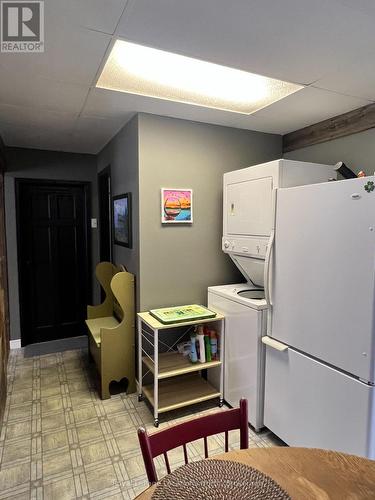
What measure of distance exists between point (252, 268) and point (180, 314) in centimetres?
73

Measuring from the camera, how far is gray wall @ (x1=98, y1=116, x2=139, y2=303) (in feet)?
9.00

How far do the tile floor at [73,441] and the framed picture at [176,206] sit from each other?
5.34 ft

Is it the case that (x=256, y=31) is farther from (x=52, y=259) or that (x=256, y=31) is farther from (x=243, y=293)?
(x=52, y=259)

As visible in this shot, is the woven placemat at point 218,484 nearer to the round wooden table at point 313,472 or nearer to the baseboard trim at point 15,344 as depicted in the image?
the round wooden table at point 313,472

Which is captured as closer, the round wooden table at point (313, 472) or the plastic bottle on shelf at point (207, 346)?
the round wooden table at point (313, 472)

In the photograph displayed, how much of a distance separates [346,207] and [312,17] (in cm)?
90

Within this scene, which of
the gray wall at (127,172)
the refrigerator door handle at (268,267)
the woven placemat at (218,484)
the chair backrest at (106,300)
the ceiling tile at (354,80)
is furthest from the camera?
the chair backrest at (106,300)

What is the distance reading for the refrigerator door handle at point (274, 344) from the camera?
2067mm

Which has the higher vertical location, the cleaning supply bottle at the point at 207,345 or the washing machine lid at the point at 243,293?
the washing machine lid at the point at 243,293

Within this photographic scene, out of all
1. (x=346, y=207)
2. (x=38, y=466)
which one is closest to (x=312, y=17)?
(x=346, y=207)

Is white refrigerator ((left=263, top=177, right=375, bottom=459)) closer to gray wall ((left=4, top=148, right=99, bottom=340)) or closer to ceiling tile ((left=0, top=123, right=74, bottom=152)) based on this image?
ceiling tile ((left=0, top=123, right=74, bottom=152))

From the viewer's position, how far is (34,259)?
4.05m

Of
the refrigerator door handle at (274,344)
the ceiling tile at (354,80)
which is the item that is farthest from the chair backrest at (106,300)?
the ceiling tile at (354,80)

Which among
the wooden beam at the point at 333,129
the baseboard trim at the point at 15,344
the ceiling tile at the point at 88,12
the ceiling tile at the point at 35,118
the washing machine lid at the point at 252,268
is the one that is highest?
the ceiling tile at the point at 35,118
